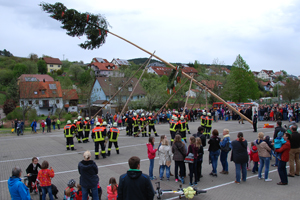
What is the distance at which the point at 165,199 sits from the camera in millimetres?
6652

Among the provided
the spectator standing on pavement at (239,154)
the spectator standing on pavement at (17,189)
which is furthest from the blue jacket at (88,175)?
the spectator standing on pavement at (239,154)

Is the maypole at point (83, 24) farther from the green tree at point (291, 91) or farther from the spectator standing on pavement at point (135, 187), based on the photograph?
the green tree at point (291, 91)

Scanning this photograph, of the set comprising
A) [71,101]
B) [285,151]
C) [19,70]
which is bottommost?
[285,151]

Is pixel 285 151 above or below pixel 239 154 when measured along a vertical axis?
above

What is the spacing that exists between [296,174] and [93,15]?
13785 mm

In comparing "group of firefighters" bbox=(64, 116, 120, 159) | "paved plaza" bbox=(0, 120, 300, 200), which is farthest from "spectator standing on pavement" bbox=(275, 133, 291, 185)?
"group of firefighters" bbox=(64, 116, 120, 159)

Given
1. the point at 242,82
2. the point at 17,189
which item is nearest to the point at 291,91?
the point at 242,82

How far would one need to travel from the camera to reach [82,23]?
14.7 m

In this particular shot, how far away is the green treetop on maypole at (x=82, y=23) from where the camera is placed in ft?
44.5

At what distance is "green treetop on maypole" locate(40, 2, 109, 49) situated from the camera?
44.5 ft

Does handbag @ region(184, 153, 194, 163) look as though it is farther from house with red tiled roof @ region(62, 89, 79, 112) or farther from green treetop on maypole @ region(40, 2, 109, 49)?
house with red tiled roof @ region(62, 89, 79, 112)

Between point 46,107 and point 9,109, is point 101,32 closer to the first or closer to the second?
point 9,109

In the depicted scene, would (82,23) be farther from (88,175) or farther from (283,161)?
(283,161)

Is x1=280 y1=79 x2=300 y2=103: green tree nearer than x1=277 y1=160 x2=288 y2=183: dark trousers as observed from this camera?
No
